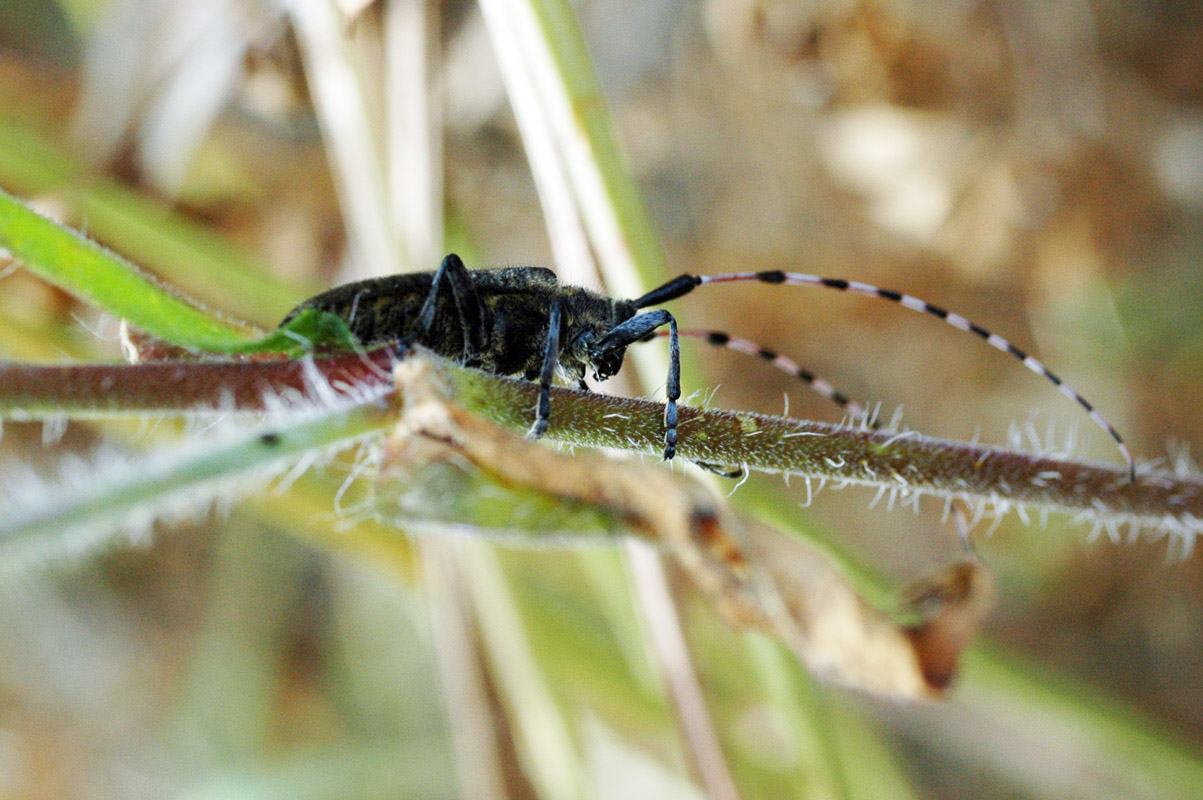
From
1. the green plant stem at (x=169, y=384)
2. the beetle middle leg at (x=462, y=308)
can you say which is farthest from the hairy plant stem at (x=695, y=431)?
the beetle middle leg at (x=462, y=308)

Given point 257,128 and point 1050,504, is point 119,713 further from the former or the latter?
point 1050,504

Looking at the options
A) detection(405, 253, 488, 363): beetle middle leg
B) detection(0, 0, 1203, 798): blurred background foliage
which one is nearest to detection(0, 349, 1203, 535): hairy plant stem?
detection(405, 253, 488, 363): beetle middle leg

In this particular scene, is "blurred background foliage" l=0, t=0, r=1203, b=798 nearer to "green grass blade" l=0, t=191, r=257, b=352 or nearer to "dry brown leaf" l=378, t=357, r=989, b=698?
"dry brown leaf" l=378, t=357, r=989, b=698

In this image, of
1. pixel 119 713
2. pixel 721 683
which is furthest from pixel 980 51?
pixel 119 713

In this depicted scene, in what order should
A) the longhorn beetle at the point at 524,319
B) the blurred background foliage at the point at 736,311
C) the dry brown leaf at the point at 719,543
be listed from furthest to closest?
the blurred background foliage at the point at 736,311
the longhorn beetle at the point at 524,319
the dry brown leaf at the point at 719,543

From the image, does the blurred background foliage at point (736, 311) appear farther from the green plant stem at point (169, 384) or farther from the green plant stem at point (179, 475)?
the green plant stem at point (179, 475)

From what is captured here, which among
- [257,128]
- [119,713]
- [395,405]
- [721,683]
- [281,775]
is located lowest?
[395,405]

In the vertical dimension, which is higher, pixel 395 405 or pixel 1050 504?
pixel 395 405

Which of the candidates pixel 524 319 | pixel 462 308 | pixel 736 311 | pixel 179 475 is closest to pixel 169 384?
pixel 179 475
